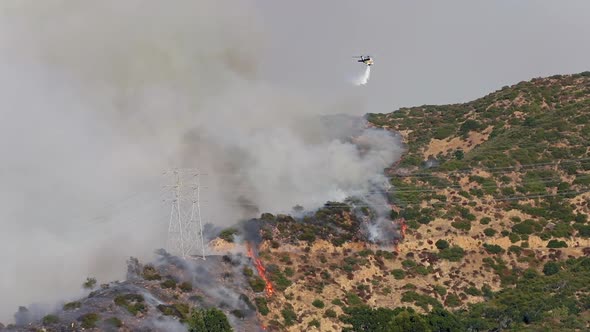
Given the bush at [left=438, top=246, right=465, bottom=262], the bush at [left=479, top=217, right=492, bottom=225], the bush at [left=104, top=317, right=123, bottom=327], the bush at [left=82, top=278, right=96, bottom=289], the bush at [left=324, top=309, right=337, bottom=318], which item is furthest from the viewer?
the bush at [left=479, top=217, right=492, bottom=225]

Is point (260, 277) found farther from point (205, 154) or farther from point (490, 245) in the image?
point (205, 154)

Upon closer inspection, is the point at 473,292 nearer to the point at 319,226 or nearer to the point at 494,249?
the point at 494,249

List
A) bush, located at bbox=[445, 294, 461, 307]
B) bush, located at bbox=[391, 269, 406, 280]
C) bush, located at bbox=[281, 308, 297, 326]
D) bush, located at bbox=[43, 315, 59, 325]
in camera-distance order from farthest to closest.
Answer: bush, located at bbox=[391, 269, 406, 280]
bush, located at bbox=[445, 294, 461, 307]
bush, located at bbox=[281, 308, 297, 326]
bush, located at bbox=[43, 315, 59, 325]

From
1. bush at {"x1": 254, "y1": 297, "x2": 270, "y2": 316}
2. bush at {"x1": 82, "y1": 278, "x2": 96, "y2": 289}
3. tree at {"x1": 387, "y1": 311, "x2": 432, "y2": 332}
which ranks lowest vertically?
tree at {"x1": 387, "y1": 311, "x2": 432, "y2": 332}

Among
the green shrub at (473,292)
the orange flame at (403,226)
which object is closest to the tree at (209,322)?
the green shrub at (473,292)

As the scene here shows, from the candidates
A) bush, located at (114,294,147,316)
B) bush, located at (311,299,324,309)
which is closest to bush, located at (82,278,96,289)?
bush, located at (114,294,147,316)

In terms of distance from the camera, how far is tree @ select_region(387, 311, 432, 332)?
119m

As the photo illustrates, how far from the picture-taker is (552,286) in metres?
140

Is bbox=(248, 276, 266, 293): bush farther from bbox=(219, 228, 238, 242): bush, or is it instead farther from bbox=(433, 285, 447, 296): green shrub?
bbox=(433, 285, 447, 296): green shrub

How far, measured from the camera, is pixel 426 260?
501ft

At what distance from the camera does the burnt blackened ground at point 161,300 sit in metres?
113

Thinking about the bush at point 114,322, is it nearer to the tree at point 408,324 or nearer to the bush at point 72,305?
the bush at point 72,305

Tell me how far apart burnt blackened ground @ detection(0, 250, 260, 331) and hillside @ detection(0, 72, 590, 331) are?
0.79 feet

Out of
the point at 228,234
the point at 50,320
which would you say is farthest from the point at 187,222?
the point at 50,320
